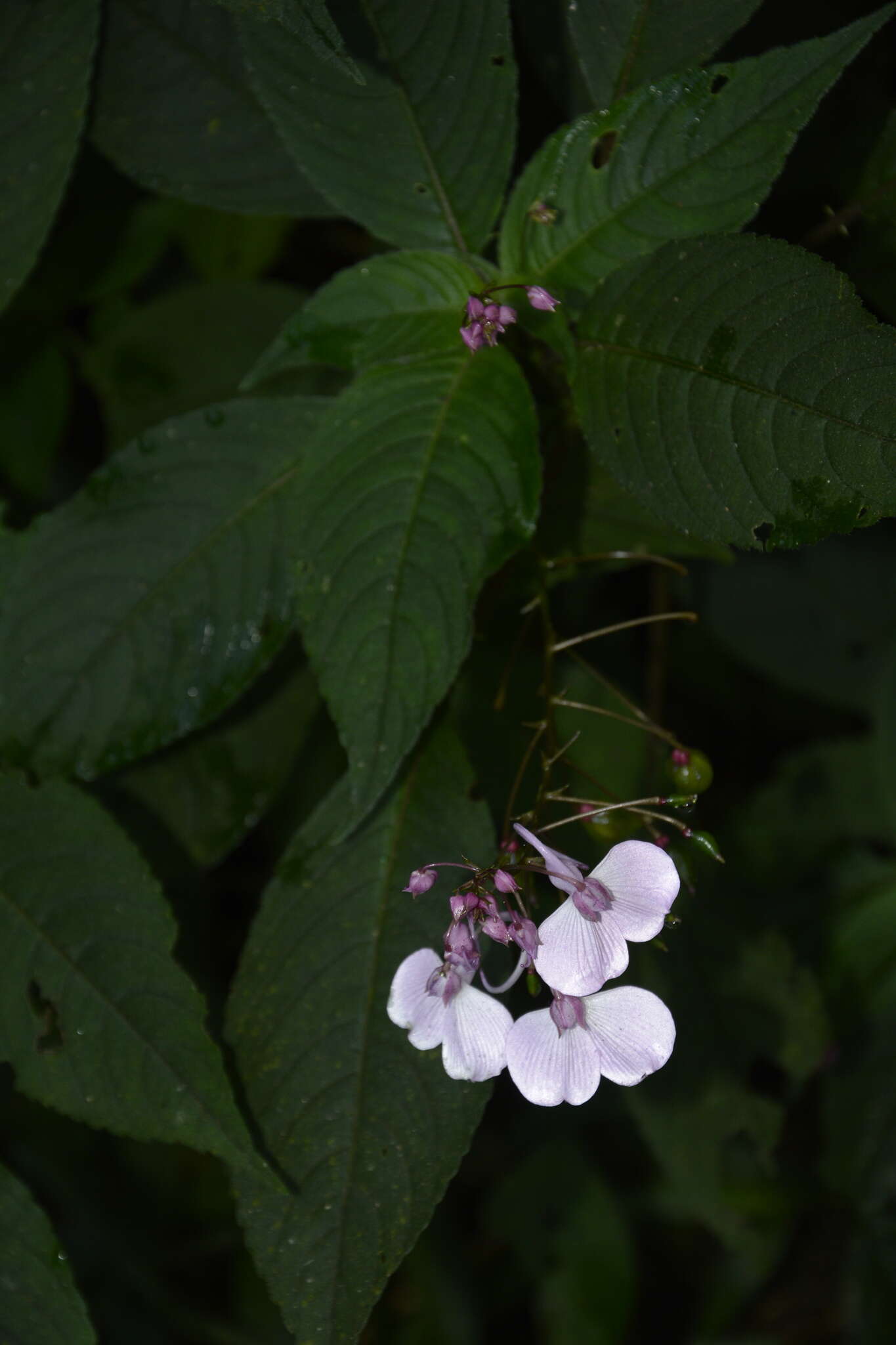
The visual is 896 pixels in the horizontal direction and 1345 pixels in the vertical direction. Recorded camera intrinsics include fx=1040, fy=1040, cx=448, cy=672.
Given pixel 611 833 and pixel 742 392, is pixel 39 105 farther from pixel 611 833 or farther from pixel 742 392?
pixel 611 833

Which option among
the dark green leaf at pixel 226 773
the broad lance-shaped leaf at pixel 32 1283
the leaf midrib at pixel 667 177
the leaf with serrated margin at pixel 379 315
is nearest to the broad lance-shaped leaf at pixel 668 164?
the leaf midrib at pixel 667 177

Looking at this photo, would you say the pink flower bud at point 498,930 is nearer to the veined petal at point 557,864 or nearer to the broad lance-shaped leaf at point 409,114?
the veined petal at point 557,864

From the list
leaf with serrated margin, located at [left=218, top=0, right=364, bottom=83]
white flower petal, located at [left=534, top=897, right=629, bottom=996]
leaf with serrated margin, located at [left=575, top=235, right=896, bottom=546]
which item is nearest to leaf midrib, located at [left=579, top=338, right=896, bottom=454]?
leaf with serrated margin, located at [left=575, top=235, right=896, bottom=546]

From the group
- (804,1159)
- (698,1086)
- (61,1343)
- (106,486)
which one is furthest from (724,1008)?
(106,486)

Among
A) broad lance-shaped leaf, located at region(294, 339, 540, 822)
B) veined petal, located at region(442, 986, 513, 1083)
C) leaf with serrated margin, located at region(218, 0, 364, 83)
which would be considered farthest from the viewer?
broad lance-shaped leaf, located at region(294, 339, 540, 822)

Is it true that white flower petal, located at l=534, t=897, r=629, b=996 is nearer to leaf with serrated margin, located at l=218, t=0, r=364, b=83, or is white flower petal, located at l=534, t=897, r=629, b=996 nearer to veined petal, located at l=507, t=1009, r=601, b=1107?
veined petal, located at l=507, t=1009, r=601, b=1107

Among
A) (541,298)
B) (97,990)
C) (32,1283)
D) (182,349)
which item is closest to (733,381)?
(541,298)
